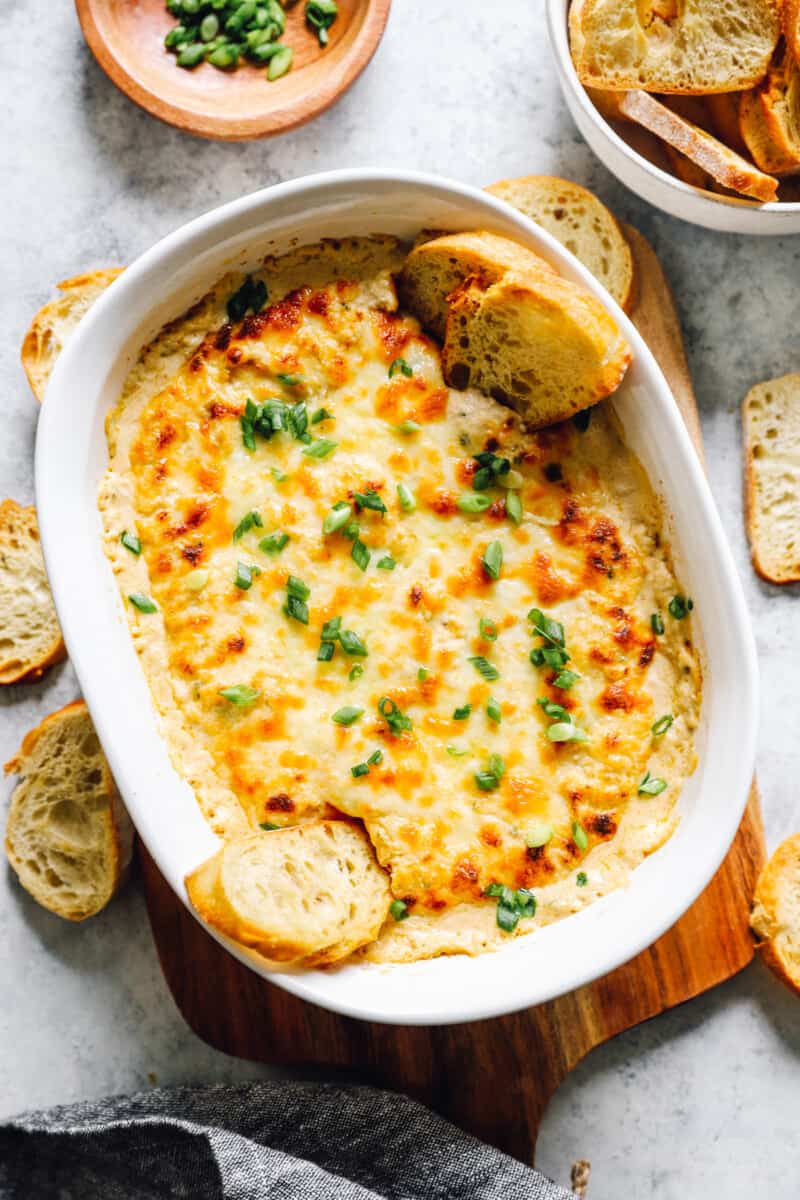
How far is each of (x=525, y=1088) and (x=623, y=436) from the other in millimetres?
1678

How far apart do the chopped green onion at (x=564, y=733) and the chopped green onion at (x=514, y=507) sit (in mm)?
488

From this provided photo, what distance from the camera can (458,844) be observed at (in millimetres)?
2842

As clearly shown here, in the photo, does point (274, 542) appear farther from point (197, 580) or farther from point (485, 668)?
point (485, 668)

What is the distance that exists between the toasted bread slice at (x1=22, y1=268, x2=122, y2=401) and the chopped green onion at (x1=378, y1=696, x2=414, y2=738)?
4.23ft

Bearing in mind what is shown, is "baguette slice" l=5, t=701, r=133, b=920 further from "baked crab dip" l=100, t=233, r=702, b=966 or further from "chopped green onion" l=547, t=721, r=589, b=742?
"chopped green onion" l=547, t=721, r=589, b=742

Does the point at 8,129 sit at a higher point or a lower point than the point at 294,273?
higher

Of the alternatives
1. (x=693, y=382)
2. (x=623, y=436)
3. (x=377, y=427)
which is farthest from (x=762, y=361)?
(x=377, y=427)

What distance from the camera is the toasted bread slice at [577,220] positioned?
322cm

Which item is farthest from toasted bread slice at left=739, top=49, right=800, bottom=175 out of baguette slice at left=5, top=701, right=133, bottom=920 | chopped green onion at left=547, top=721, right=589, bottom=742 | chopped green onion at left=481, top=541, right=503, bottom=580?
baguette slice at left=5, top=701, right=133, bottom=920

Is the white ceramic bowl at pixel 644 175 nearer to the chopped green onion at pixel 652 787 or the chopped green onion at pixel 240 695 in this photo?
the chopped green onion at pixel 652 787

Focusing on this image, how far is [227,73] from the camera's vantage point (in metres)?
3.39

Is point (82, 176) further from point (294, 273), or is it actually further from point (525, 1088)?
point (525, 1088)

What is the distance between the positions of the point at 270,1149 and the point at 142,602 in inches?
52.7

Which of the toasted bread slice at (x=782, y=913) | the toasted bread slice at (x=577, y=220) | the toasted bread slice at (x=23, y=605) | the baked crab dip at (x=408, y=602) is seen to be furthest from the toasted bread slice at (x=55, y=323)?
the toasted bread slice at (x=782, y=913)
